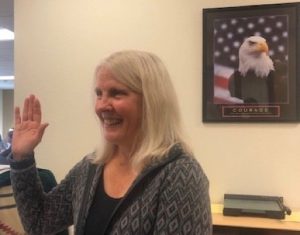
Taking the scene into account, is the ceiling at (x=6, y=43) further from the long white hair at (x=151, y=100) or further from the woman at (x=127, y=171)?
the long white hair at (x=151, y=100)

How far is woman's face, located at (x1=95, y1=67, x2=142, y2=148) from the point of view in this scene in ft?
3.72

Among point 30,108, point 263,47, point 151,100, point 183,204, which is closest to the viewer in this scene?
point 183,204

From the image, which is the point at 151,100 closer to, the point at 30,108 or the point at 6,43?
the point at 30,108

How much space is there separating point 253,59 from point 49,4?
1.50 meters

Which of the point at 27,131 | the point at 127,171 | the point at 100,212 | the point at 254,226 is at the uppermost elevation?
the point at 27,131

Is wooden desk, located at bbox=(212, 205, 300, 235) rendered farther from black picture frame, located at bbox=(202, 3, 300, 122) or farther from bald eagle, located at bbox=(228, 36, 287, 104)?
bald eagle, located at bbox=(228, 36, 287, 104)

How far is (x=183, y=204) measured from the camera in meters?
1.02

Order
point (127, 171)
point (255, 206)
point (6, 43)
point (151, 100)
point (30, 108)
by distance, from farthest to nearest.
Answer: point (6, 43) → point (255, 206) → point (30, 108) → point (127, 171) → point (151, 100)

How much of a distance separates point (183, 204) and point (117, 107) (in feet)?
1.16

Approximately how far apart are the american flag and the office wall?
115mm

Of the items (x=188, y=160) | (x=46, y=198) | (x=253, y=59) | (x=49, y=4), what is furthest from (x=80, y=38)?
(x=188, y=160)

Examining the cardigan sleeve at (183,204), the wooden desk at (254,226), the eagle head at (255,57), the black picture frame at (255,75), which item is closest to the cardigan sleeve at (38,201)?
the cardigan sleeve at (183,204)

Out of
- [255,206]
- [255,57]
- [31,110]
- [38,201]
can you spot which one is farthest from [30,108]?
[255,57]

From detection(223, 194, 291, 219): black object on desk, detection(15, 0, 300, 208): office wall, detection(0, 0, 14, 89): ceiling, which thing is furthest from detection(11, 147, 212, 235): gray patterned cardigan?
detection(0, 0, 14, 89): ceiling
